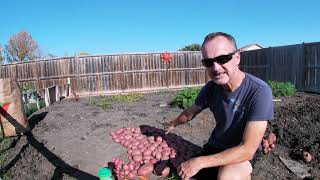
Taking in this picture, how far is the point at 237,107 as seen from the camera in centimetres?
275

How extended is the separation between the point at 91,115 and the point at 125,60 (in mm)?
10408

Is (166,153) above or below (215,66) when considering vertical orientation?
below

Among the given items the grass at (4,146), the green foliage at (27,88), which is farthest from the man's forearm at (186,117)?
the green foliage at (27,88)

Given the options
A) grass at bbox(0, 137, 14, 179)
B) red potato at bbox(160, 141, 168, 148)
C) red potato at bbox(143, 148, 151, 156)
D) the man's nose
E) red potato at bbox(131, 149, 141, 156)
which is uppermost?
the man's nose

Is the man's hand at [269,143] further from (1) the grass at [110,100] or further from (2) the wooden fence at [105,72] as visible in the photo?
(2) the wooden fence at [105,72]

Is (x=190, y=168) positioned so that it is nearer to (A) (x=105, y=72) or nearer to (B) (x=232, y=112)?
(B) (x=232, y=112)

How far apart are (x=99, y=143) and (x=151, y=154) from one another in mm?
1625

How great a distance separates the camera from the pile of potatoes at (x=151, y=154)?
452 centimetres

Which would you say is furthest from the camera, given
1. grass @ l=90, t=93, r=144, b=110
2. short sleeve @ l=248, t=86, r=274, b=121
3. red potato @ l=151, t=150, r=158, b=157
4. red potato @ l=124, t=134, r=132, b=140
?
grass @ l=90, t=93, r=144, b=110

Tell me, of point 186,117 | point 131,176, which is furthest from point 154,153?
point 186,117

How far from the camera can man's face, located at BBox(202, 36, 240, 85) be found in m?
2.57

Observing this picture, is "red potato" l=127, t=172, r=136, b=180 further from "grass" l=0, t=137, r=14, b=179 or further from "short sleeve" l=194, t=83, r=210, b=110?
"grass" l=0, t=137, r=14, b=179

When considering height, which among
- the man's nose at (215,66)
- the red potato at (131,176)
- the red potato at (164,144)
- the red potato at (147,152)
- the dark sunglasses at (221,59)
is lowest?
the red potato at (131,176)

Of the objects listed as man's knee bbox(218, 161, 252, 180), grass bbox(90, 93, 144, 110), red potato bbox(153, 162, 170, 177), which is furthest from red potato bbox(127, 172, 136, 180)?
grass bbox(90, 93, 144, 110)
